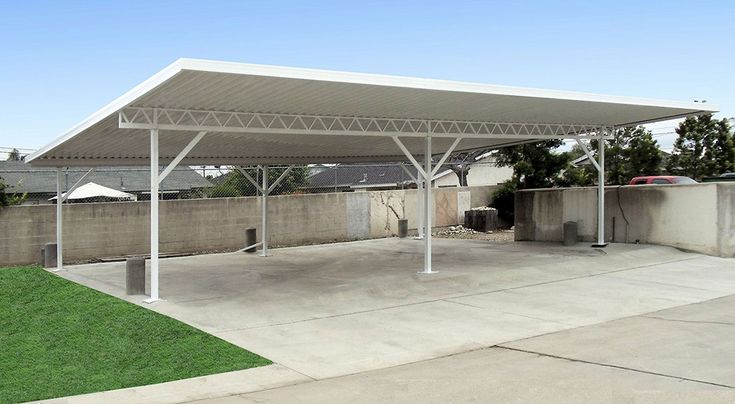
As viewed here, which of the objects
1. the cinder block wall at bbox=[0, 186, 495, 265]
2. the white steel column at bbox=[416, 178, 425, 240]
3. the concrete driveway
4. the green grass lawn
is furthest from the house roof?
the green grass lawn

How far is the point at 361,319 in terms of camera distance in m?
10.5

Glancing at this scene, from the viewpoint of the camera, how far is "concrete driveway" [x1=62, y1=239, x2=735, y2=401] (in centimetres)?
866

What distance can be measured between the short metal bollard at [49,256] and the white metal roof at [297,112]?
2.24 meters

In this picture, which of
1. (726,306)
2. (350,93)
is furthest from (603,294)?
(350,93)

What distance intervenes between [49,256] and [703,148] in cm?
2614

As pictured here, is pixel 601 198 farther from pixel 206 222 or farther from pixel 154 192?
pixel 154 192

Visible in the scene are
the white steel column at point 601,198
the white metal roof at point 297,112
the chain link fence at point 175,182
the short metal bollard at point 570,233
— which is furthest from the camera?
the chain link fence at point 175,182

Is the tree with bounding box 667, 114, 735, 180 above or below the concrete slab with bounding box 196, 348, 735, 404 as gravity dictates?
above

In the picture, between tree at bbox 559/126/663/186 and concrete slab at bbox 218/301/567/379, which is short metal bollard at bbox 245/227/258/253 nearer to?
concrete slab at bbox 218/301/567/379

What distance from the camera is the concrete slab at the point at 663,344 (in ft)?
22.4

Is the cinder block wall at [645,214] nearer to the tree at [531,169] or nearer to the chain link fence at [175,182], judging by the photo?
the chain link fence at [175,182]

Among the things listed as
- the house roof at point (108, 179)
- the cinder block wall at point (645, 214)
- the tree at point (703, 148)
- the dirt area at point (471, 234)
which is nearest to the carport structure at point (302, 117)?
the cinder block wall at point (645, 214)

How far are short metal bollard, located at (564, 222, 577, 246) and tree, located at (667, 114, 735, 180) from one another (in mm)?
11841

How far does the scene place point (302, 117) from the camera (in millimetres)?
13359
